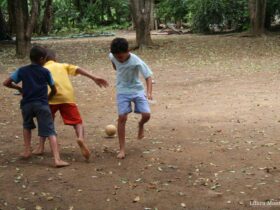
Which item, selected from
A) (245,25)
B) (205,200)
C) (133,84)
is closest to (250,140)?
(133,84)

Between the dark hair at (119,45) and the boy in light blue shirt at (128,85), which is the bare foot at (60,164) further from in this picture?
the dark hair at (119,45)

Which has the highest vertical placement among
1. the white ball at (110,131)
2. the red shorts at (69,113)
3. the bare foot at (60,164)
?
the red shorts at (69,113)

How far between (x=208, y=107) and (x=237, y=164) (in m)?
3.54

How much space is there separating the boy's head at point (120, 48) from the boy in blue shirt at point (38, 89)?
29.0 inches

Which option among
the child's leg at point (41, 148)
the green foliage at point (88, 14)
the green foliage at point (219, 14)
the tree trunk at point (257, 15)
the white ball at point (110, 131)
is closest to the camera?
the child's leg at point (41, 148)

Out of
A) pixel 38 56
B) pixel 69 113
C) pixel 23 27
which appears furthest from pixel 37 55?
pixel 23 27

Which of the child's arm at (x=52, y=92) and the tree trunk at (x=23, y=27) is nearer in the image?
the child's arm at (x=52, y=92)

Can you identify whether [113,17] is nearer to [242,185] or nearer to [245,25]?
[245,25]

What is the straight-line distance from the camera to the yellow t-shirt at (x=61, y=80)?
5668 millimetres

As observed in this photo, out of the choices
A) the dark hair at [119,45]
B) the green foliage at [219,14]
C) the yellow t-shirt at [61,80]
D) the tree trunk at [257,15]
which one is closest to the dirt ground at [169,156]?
the yellow t-shirt at [61,80]

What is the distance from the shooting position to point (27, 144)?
18.7 feet

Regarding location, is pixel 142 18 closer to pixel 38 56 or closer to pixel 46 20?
pixel 38 56

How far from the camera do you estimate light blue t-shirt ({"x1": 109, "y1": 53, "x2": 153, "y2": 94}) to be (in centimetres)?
573

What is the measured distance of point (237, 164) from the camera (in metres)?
5.47
